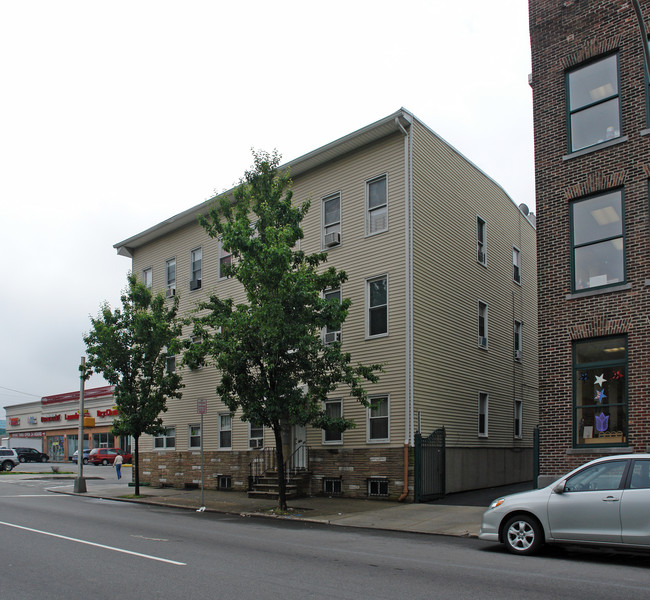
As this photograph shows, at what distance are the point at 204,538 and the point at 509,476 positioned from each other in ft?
50.4

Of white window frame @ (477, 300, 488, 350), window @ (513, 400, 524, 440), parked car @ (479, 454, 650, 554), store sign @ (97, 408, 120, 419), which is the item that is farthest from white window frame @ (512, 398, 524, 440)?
store sign @ (97, 408, 120, 419)

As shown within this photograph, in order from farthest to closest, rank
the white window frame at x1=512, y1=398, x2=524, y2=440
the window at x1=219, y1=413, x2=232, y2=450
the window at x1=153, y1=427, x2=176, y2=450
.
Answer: the window at x1=153, y1=427, x2=176, y2=450 < the white window frame at x1=512, y1=398, x2=524, y2=440 < the window at x1=219, y1=413, x2=232, y2=450

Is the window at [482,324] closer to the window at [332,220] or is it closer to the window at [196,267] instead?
the window at [332,220]

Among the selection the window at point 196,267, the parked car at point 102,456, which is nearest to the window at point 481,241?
the window at point 196,267

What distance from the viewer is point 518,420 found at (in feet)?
86.9

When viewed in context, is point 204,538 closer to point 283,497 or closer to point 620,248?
point 283,497

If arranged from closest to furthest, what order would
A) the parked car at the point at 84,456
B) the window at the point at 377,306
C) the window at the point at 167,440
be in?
the window at the point at 377,306
the window at the point at 167,440
the parked car at the point at 84,456

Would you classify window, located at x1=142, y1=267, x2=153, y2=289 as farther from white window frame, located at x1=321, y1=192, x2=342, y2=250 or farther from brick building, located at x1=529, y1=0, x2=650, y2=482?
brick building, located at x1=529, y1=0, x2=650, y2=482

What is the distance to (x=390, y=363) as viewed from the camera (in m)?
20.2

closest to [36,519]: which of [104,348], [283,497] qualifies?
[283,497]

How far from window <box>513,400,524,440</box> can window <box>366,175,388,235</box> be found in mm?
9956

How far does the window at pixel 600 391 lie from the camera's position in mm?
14883

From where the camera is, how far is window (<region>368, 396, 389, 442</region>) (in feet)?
66.2

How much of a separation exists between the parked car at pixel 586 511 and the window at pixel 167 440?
20.6 m
